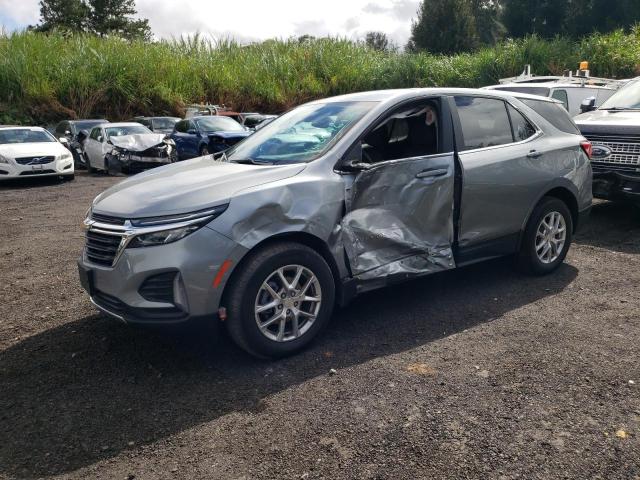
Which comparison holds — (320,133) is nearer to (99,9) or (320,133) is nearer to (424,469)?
(424,469)

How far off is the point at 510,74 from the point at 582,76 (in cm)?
1256

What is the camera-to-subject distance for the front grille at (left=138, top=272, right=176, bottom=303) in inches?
139

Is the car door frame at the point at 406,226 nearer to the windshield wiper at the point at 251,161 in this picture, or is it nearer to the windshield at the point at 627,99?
the windshield wiper at the point at 251,161

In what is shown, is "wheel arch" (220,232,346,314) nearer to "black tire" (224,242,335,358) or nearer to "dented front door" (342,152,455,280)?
"black tire" (224,242,335,358)

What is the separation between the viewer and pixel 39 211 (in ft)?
33.8

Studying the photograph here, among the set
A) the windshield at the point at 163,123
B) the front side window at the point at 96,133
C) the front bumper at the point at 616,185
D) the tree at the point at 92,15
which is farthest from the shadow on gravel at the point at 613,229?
the tree at the point at 92,15

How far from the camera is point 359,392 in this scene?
3471 mm

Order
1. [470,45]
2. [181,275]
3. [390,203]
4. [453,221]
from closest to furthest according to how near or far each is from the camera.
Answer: [181,275] < [390,203] < [453,221] < [470,45]

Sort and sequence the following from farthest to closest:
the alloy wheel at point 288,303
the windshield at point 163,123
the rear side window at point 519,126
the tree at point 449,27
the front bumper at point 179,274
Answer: the tree at point 449,27 → the windshield at point 163,123 → the rear side window at point 519,126 → the alloy wheel at point 288,303 → the front bumper at point 179,274

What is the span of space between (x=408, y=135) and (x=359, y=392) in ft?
7.46

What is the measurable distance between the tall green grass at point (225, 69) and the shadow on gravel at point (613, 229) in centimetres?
1741

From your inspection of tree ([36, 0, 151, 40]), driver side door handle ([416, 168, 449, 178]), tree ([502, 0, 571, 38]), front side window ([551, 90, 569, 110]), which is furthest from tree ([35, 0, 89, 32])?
driver side door handle ([416, 168, 449, 178])

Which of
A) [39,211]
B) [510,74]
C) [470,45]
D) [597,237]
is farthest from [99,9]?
[597,237]

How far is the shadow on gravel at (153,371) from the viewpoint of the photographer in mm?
3105
